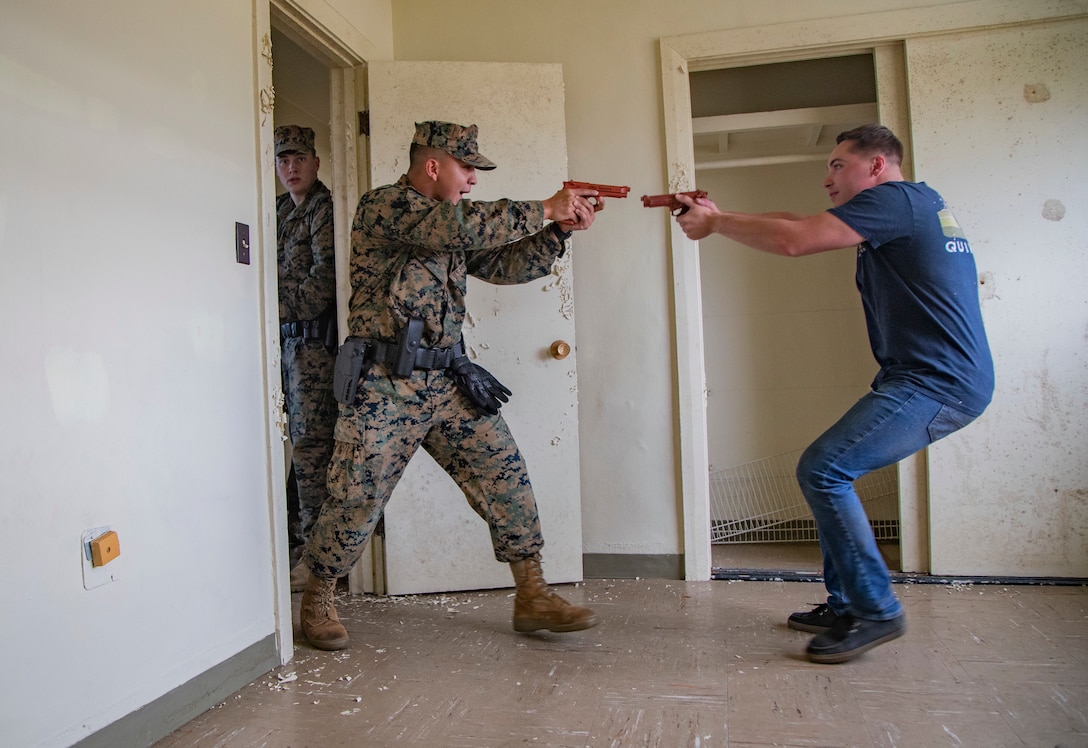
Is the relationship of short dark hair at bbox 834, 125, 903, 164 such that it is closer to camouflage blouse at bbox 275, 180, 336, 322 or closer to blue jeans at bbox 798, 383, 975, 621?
blue jeans at bbox 798, 383, 975, 621

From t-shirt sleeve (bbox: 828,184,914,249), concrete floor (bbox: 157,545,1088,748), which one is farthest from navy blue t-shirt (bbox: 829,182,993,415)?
concrete floor (bbox: 157,545,1088,748)

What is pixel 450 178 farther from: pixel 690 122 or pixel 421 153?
pixel 690 122

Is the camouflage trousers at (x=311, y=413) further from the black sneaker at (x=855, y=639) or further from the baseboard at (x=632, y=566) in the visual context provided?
the black sneaker at (x=855, y=639)

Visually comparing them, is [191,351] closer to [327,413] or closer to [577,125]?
[327,413]

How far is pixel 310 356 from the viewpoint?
126 inches

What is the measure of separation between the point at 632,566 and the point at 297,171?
2.17m

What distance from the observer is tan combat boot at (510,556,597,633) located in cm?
250

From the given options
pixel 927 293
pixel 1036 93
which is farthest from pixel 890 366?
pixel 1036 93

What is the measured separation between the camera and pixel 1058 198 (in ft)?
9.83

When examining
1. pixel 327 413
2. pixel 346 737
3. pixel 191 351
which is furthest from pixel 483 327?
pixel 346 737

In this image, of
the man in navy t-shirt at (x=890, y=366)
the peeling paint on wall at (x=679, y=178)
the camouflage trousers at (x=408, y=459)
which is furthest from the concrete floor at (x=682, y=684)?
the peeling paint on wall at (x=679, y=178)

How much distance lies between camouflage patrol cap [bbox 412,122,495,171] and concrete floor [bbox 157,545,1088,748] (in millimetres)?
1554

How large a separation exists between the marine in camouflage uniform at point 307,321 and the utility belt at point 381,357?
78 cm

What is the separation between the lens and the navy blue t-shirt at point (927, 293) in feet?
7.10
